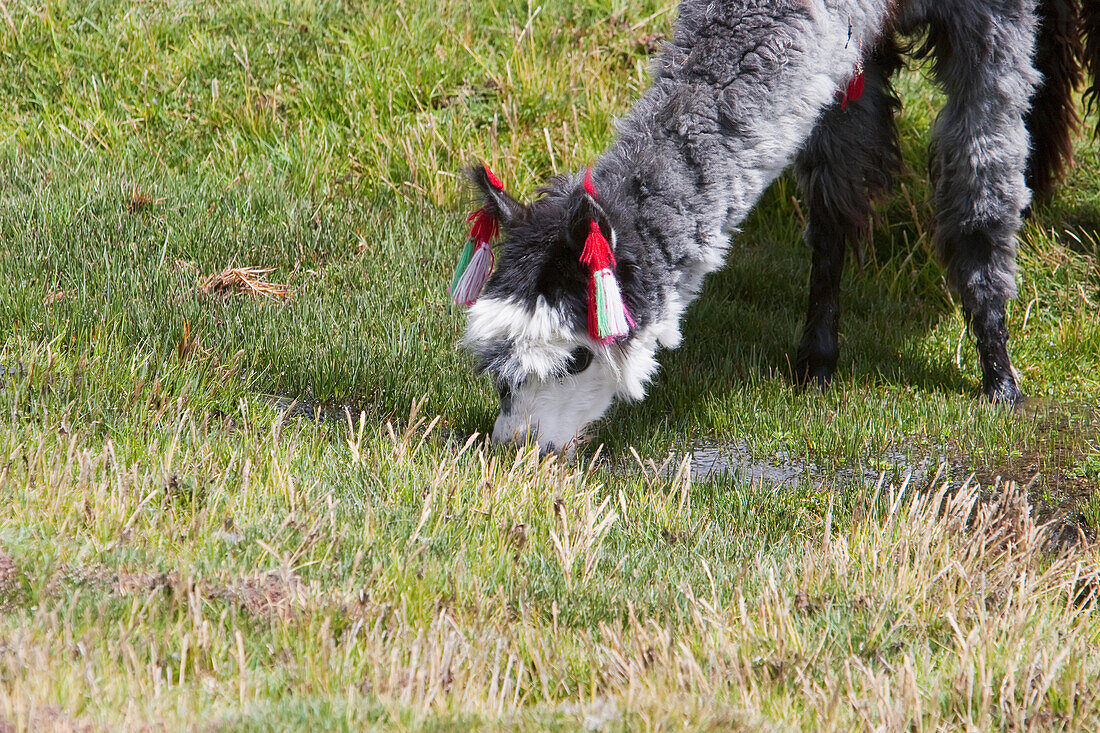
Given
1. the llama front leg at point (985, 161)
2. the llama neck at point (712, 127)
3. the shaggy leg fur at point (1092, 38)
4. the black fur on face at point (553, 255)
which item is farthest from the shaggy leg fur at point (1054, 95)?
the black fur on face at point (553, 255)

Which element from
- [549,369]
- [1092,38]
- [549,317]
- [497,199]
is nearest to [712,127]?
[497,199]

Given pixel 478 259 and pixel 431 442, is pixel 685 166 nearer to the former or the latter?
pixel 478 259

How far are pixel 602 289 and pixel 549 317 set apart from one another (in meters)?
0.26

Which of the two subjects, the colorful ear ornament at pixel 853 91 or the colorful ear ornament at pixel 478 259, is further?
the colorful ear ornament at pixel 853 91

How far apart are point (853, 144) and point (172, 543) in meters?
4.18

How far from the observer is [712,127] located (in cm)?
434

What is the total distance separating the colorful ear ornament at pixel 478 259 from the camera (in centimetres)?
421

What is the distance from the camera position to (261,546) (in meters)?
3.07

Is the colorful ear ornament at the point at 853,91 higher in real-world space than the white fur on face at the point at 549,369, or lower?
higher

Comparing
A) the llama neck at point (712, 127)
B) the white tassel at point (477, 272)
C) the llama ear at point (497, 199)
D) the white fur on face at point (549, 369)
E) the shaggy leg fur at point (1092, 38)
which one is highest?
the shaggy leg fur at point (1092, 38)

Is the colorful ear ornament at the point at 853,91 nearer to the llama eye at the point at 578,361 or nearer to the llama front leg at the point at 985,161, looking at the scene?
the llama front leg at the point at 985,161

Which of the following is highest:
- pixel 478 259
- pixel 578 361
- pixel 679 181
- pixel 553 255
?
pixel 679 181

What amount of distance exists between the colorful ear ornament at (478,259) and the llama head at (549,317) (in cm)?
4

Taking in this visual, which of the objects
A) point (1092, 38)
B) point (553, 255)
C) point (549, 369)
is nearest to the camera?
point (553, 255)
